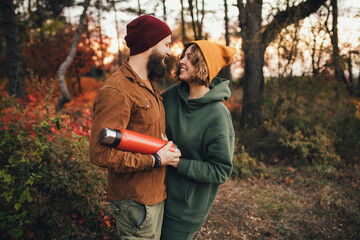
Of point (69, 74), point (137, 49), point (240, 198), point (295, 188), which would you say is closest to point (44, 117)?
point (137, 49)

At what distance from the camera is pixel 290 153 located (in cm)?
567

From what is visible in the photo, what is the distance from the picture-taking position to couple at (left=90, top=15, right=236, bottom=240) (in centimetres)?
150

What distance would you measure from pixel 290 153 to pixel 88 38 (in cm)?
1250

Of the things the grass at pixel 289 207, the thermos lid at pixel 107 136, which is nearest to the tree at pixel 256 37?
the grass at pixel 289 207

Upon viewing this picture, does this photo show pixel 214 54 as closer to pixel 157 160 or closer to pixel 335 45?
pixel 157 160

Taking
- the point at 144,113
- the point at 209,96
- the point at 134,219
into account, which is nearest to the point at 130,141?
the point at 144,113

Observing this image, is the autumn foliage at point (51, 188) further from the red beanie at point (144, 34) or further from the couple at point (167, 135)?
the red beanie at point (144, 34)

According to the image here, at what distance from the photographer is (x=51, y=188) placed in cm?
241

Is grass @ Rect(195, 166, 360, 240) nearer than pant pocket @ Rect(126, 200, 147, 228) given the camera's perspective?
No

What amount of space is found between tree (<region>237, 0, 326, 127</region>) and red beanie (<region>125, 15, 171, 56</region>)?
15.2ft

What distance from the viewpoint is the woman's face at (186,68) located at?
5.85ft

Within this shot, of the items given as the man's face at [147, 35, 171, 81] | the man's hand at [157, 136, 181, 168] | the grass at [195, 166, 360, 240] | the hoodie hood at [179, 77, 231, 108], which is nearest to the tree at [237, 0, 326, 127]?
the grass at [195, 166, 360, 240]

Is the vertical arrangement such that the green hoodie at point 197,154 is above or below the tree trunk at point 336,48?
below

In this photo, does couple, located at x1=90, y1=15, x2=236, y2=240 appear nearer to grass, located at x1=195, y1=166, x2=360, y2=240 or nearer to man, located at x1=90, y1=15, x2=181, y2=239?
man, located at x1=90, y1=15, x2=181, y2=239
